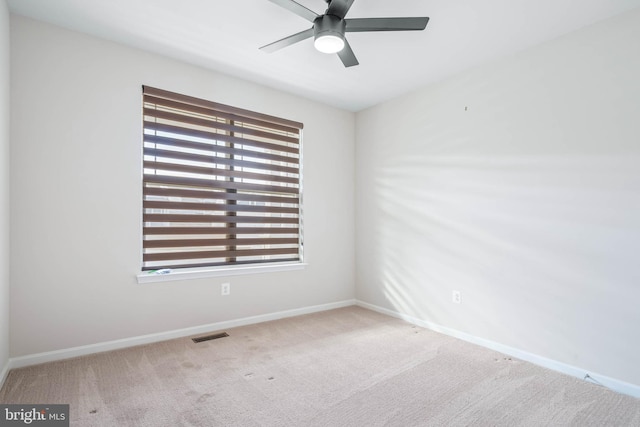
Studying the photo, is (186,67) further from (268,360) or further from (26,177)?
(268,360)

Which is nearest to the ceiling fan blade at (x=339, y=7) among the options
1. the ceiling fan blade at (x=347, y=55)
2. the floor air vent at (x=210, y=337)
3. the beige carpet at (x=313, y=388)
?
the ceiling fan blade at (x=347, y=55)

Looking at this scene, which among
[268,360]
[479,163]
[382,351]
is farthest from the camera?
[479,163]

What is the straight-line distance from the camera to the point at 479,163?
3.09 m

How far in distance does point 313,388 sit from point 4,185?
258 centimetres

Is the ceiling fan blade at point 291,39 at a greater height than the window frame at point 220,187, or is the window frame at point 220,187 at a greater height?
the ceiling fan blade at point 291,39

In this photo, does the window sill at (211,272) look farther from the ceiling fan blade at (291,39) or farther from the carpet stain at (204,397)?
the ceiling fan blade at (291,39)

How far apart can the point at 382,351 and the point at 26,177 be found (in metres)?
3.16

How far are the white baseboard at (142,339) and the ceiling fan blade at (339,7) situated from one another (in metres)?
2.92

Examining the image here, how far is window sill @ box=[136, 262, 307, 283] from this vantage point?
2.95 metres

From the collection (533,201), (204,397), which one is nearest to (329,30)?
(533,201)

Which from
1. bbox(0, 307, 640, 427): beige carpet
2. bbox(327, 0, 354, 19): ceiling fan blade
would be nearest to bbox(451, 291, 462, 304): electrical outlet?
bbox(0, 307, 640, 427): beige carpet

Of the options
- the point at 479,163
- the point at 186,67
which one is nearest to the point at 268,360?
the point at 479,163

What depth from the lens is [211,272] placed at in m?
3.27

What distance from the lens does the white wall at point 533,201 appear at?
2.30 meters
